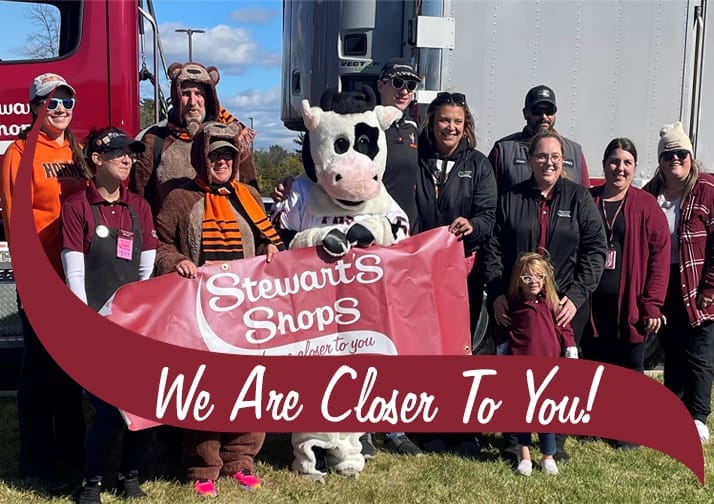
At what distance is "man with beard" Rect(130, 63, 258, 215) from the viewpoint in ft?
12.9

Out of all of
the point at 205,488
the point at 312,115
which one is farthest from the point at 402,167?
the point at 205,488

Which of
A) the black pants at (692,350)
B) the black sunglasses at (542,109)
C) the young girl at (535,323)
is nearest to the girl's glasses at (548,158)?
the young girl at (535,323)

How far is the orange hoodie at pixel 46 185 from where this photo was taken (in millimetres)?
3586

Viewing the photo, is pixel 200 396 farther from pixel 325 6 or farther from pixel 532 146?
pixel 325 6

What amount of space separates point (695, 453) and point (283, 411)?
1814 mm

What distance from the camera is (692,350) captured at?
4648 millimetres

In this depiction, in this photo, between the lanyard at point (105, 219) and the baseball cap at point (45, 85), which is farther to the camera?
the baseball cap at point (45, 85)

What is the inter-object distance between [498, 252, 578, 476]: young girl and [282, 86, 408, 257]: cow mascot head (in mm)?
681

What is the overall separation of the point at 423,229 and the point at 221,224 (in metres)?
1.15

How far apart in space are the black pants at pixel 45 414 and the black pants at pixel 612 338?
2798mm

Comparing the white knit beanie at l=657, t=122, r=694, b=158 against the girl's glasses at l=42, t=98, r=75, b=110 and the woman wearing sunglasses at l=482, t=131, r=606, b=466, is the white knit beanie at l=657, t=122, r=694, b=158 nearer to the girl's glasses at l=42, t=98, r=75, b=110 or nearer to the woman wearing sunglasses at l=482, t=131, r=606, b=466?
the woman wearing sunglasses at l=482, t=131, r=606, b=466

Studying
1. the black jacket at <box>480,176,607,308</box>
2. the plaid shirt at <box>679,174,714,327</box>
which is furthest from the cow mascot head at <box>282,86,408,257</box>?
the plaid shirt at <box>679,174,714,327</box>

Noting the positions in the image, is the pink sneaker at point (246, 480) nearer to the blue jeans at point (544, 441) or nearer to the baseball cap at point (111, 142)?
the blue jeans at point (544, 441)

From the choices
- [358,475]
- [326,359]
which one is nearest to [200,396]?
[326,359]
